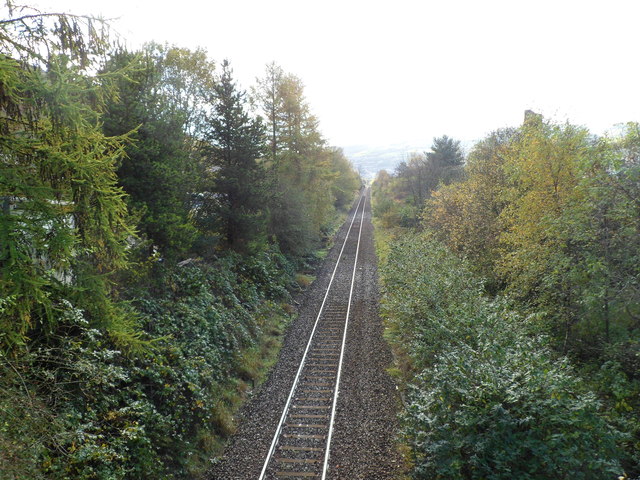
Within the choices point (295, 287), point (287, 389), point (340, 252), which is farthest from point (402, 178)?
point (287, 389)

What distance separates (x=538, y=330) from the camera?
10.0 m

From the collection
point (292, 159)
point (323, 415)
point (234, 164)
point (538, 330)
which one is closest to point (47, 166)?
point (323, 415)

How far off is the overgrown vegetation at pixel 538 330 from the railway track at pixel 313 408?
2122 millimetres

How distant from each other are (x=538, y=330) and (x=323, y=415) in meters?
6.20

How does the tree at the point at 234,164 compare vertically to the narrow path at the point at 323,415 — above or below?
above

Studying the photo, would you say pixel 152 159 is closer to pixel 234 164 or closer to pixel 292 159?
pixel 234 164

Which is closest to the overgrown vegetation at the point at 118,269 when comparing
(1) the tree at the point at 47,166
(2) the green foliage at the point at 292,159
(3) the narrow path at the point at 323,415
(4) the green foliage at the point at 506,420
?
(1) the tree at the point at 47,166

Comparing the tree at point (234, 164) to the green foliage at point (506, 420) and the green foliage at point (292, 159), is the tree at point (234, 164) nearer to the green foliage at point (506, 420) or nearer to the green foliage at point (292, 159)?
the green foliage at point (292, 159)

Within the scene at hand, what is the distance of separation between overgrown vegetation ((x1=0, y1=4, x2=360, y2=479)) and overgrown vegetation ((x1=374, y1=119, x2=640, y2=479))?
17.1ft

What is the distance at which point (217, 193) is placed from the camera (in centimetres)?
1761

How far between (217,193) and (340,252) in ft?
47.4

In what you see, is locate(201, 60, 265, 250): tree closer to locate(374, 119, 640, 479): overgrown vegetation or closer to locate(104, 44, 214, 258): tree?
locate(104, 44, 214, 258): tree

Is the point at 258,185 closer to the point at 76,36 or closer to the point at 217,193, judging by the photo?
the point at 217,193

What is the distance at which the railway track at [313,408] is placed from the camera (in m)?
7.93
